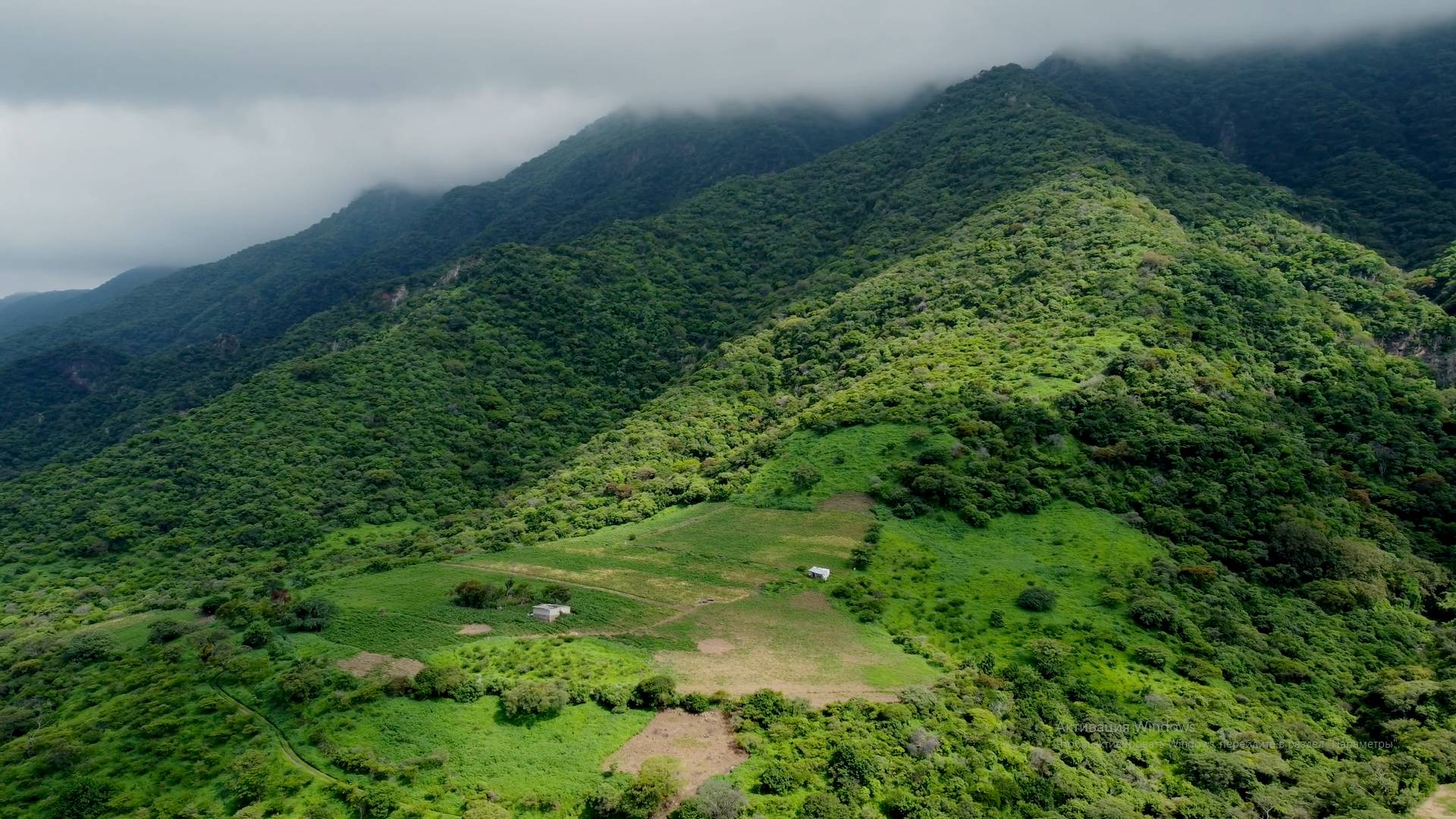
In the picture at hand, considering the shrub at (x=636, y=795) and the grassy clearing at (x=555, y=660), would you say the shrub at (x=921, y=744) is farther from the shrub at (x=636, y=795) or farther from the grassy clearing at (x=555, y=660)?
the grassy clearing at (x=555, y=660)

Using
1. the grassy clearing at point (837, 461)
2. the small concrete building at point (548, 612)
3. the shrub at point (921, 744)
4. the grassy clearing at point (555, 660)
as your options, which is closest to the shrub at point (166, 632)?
the grassy clearing at point (555, 660)

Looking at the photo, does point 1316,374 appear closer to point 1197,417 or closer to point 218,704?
point 1197,417

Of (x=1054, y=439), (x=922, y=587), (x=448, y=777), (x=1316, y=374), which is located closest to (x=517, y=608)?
(x=448, y=777)

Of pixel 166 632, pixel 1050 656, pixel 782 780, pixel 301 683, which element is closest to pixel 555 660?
pixel 301 683

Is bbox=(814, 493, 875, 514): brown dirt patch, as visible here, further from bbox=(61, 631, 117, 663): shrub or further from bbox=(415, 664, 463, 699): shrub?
bbox=(61, 631, 117, 663): shrub

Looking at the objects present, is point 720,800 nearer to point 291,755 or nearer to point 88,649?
point 291,755

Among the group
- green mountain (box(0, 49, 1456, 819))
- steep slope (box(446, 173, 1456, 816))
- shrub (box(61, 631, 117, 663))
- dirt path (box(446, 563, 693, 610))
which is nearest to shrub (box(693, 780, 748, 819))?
green mountain (box(0, 49, 1456, 819))
